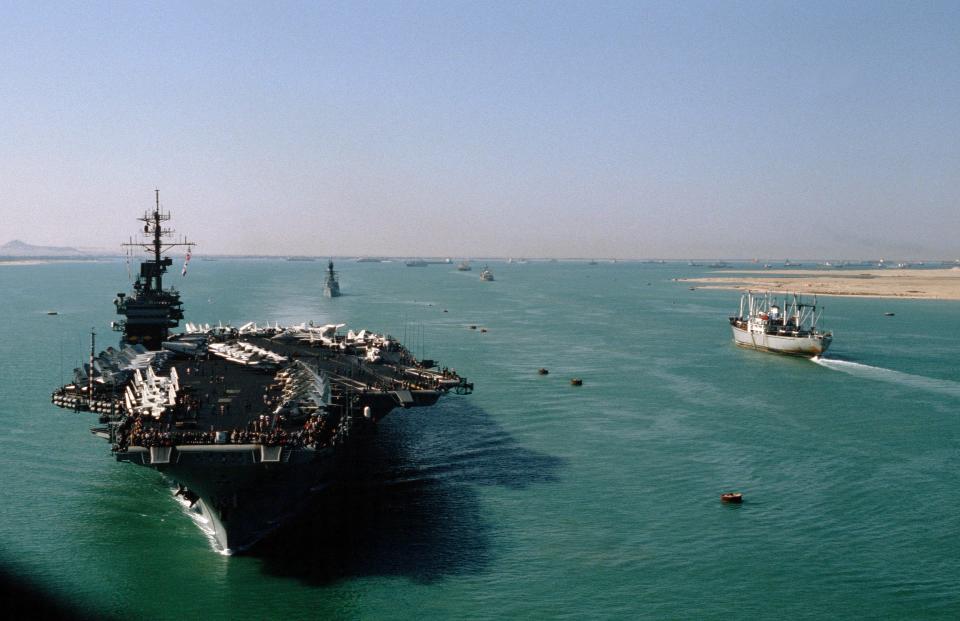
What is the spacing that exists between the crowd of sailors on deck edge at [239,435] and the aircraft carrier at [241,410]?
2.2 inches

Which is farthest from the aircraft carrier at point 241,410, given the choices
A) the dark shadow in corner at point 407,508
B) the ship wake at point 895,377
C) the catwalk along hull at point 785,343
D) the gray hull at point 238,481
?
the catwalk along hull at point 785,343

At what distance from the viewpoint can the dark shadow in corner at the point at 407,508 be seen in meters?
30.7

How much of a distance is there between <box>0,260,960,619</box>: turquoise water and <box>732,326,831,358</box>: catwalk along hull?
12595mm

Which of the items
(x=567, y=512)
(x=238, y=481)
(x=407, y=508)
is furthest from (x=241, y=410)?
(x=567, y=512)

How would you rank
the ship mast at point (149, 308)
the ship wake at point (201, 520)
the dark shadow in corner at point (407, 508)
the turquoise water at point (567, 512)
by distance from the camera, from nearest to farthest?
1. the turquoise water at point (567, 512)
2. the dark shadow in corner at point (407, 508)
3. the ship wake at point (201, 520)
4. the ship mast at point (149, 308)

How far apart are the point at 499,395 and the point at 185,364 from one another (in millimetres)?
24776

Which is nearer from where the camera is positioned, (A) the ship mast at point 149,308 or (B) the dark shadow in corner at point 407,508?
(B) the dark shadow in corner at point 407,508

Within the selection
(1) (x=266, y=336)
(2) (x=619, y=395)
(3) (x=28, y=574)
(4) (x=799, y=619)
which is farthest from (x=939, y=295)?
(3) (x=28, y=574)

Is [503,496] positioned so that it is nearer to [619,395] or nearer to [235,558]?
[235,558]

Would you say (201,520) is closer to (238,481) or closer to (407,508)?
(238,481)

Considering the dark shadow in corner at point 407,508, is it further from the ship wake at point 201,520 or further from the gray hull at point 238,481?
the ship wake at point 201,520

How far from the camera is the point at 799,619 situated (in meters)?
27.1

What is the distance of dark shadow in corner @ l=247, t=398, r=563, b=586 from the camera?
30.7 m

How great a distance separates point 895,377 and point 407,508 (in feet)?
179
